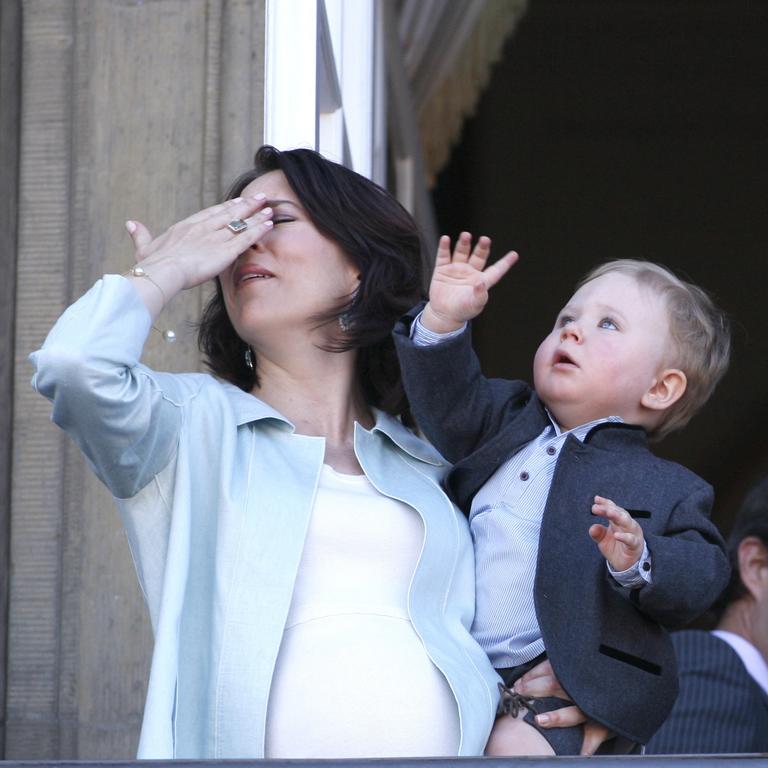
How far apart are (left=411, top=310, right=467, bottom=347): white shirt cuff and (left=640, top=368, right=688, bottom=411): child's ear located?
36cm

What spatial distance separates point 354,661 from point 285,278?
62cm

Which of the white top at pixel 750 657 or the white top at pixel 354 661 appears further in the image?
the white top at pixel 750 657

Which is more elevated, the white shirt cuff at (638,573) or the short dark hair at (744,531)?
the white shirt cuff at (638,573)

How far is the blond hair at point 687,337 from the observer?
2488mm

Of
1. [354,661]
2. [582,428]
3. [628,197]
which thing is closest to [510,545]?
[582,428]

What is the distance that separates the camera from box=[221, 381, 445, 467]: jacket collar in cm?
227

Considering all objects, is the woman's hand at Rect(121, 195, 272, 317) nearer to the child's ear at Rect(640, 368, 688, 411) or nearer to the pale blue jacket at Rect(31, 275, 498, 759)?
the pale blue jacket at Rect(31, 275, 498, 759)

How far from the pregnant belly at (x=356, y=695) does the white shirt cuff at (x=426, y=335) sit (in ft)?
1.38

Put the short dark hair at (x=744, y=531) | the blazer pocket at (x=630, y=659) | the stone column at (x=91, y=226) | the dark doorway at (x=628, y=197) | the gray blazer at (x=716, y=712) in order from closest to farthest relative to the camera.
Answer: the blazer pocket at (x=630, y=659)
the stone column at (x=91, y=226)
the gray blazer at (x=716, y=712)
the short dark hair at (x=744, y=531)
the dark doorway at (x=628, y=197)

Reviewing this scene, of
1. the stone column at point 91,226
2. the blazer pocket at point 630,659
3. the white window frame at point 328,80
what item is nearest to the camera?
the blazer pocket at point 630,659

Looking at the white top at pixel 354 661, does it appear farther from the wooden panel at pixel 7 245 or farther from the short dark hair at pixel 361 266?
the wooden panel at pixel 7 245

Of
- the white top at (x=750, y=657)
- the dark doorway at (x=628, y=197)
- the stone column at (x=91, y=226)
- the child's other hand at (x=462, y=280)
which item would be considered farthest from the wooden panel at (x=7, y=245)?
the dark doorway at (x=628, y=197)

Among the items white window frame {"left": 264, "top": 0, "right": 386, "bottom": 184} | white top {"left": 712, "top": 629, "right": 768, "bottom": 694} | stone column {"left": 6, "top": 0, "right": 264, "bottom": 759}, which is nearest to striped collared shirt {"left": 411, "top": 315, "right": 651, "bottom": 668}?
white window frame {"left": 264, "top": 0, "right": 386, "bottom": 184}

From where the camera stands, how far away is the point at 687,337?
8.18ft
